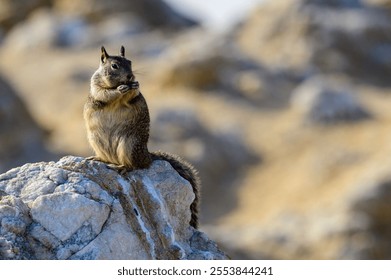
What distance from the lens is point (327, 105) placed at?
42.4 metres

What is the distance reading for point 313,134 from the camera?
41094 millimetres

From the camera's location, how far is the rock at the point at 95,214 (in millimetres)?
11016

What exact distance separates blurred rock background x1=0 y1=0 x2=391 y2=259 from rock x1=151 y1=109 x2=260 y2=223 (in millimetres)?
70

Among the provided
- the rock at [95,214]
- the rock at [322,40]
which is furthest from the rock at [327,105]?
the rock at [95,214]

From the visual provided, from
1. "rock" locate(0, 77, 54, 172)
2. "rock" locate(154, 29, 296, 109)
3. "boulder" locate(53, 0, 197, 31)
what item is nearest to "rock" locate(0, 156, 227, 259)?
"rock" locate(0, 77, 54, 172)

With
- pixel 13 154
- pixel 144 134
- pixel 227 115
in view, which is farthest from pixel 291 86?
pixel 144 134

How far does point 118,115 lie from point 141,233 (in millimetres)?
2069

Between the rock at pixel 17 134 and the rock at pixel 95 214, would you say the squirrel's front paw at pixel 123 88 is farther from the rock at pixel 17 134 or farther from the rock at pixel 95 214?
the rock at pixel 17 134

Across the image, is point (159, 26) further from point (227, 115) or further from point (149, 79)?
point (227, 115)

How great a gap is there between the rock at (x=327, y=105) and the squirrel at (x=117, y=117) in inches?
1145

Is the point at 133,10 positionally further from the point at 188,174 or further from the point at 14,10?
the point at 188,174

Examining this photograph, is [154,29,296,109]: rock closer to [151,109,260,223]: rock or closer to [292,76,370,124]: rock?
[292,76,370,124]: rock
